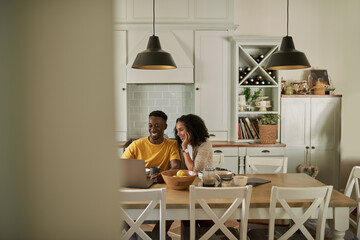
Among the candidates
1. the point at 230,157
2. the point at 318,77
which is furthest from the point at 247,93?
the point at 318,77

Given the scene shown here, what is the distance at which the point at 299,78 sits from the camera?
4648 mm

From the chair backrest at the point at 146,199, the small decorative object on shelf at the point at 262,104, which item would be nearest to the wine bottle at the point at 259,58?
the small decorative object on shelf at the point at 262,104

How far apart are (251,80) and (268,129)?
2.35 feet

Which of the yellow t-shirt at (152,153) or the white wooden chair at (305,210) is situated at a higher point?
the yellow t-shirt at (152,153)

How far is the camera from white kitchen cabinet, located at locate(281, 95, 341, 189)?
4188 mm

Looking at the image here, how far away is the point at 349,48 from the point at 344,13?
534 mm

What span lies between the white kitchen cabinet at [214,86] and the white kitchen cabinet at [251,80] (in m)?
0.11

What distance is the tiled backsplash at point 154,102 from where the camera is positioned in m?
4.60

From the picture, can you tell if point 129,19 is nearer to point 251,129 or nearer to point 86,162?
point 251,129

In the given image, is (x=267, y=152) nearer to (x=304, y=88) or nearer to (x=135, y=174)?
(x=304, y=88)

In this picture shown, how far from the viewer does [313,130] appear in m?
4.21

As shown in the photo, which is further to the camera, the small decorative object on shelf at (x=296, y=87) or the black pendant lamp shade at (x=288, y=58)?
the small decorative object on shelf at (x=296, y=87)

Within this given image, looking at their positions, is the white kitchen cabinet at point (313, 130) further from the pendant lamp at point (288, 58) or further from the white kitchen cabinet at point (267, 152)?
the pendant lamp at point (288, 58)

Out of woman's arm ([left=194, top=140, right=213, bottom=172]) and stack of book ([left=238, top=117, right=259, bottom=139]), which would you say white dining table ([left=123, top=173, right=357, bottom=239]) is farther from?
stack of book ([left=238, top=117, right=259, bottom=139])
